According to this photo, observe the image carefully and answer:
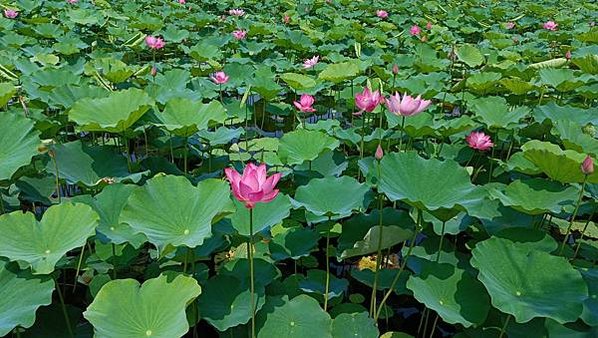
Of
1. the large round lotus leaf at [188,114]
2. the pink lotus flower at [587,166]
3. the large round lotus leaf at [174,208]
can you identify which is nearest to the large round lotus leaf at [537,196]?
the pink lotus flower at [587,166]

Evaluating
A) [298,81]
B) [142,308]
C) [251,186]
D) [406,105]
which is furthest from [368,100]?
[142,308]

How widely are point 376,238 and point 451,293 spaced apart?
11.7 inches

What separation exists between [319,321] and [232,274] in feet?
1.06

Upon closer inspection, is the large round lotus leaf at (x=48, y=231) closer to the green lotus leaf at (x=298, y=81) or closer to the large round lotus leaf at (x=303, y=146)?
the large round lotus leaf at (x=303, y=146)

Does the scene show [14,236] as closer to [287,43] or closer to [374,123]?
[374,123]

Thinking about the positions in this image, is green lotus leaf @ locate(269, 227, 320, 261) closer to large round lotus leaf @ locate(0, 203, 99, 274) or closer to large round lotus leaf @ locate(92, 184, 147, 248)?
large round lotus leaf @ locate(92, 184, 147, 248)

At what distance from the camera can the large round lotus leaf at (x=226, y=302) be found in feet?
4.66

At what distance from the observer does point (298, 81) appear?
2.95m

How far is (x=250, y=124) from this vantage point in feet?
11.0

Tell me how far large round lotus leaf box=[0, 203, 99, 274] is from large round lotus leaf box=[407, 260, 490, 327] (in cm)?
91

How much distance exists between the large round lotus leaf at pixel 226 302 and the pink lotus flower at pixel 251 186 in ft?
1.06

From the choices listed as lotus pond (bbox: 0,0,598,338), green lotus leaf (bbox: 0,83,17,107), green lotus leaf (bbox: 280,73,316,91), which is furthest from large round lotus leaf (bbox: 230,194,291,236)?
green lotus leaf (bbox: 280,73,316,91)

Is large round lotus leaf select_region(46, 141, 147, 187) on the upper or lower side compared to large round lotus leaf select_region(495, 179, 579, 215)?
lower

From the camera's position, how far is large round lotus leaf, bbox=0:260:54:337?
127 cm
